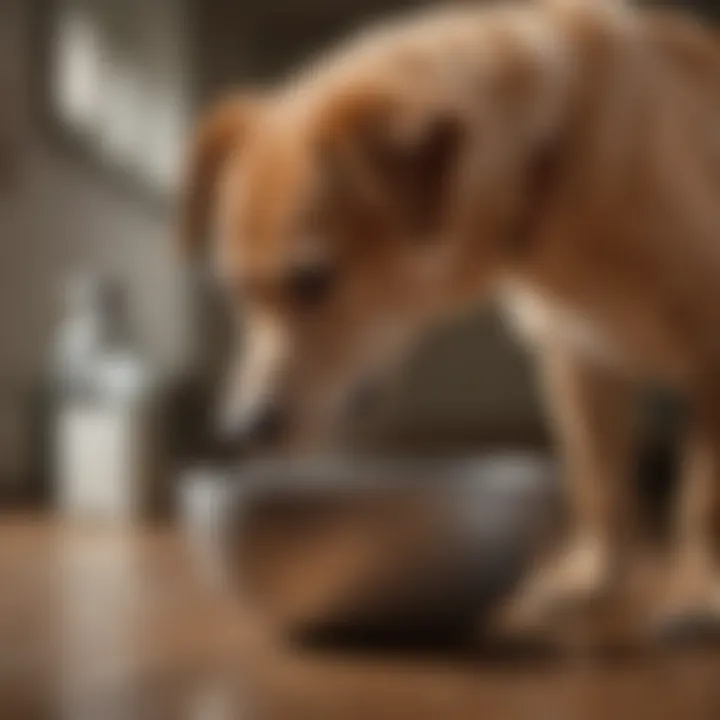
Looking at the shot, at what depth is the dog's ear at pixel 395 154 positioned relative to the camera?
83 cm

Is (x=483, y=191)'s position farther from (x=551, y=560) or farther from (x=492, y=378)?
(x=492, y=378)

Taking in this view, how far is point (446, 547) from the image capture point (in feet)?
2.44

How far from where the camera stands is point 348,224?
84 centimetres

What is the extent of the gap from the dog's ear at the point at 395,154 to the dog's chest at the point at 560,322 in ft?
0.35

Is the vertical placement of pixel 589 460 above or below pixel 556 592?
above

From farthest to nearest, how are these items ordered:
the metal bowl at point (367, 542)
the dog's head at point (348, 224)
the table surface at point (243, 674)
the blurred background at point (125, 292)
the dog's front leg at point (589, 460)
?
the blurred background at point (125, 292) → the dog's front leg at point (589, 460) → the dog's head at point (348, 224) → the metal bowl at point (367, 542) → the table surface at point (243, 674)

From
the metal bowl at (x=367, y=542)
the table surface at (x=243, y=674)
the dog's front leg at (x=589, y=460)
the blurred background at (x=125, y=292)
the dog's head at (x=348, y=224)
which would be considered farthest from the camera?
the blurred background at (x=125, y=292)

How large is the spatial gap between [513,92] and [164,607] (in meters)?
0.35

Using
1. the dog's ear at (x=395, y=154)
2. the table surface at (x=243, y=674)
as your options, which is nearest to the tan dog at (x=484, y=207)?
the dog's ear at (x=395, y=154)

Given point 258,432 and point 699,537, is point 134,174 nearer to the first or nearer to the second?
point 258,432

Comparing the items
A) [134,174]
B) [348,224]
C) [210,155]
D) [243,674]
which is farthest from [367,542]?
[134,174]

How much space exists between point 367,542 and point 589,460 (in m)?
0.31

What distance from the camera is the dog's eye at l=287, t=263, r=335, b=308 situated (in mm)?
848

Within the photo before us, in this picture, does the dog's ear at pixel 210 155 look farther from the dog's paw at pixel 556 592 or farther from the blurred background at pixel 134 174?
the dog's paw at pixel 556 592
